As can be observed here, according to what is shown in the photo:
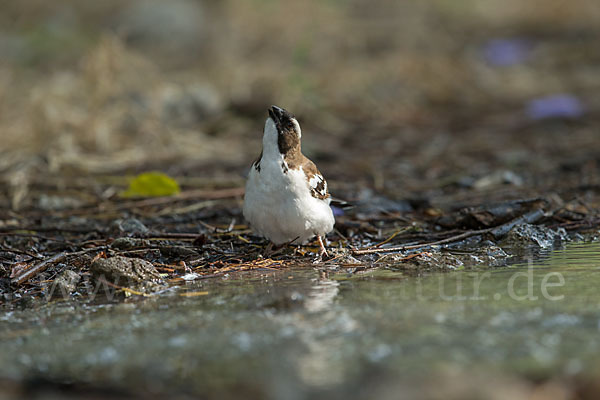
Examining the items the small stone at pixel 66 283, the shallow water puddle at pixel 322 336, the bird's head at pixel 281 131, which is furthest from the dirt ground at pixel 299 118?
the shallow water puddle at pixel 322 336

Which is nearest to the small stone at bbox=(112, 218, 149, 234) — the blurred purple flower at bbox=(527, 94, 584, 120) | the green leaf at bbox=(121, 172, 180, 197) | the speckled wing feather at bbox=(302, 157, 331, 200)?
the green leaf at bbox=(121, 172, 180, 197)

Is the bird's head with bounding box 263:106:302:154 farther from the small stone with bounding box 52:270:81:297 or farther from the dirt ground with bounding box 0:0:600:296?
the small stone with bounding box 52:270:81:297

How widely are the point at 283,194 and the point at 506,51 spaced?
10.7 metres

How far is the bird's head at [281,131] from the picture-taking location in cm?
384

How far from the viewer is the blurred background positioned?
6.65 metres

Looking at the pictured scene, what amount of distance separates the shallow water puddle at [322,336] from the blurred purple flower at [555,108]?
23.0 feet

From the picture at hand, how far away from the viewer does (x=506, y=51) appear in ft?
43.6

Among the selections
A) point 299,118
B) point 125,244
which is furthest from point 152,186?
point 299,118

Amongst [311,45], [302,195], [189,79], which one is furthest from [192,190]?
[311,45]

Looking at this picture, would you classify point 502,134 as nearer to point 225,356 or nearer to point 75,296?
point 75,296

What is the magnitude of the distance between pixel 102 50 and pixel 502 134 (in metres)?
4.89

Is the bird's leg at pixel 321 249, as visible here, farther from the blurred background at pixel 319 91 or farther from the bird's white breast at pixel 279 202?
the blurred background at pixel 319 91

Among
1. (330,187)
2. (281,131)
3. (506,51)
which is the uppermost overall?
(506,51)

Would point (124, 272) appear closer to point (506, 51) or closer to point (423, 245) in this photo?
point (423, 245)
